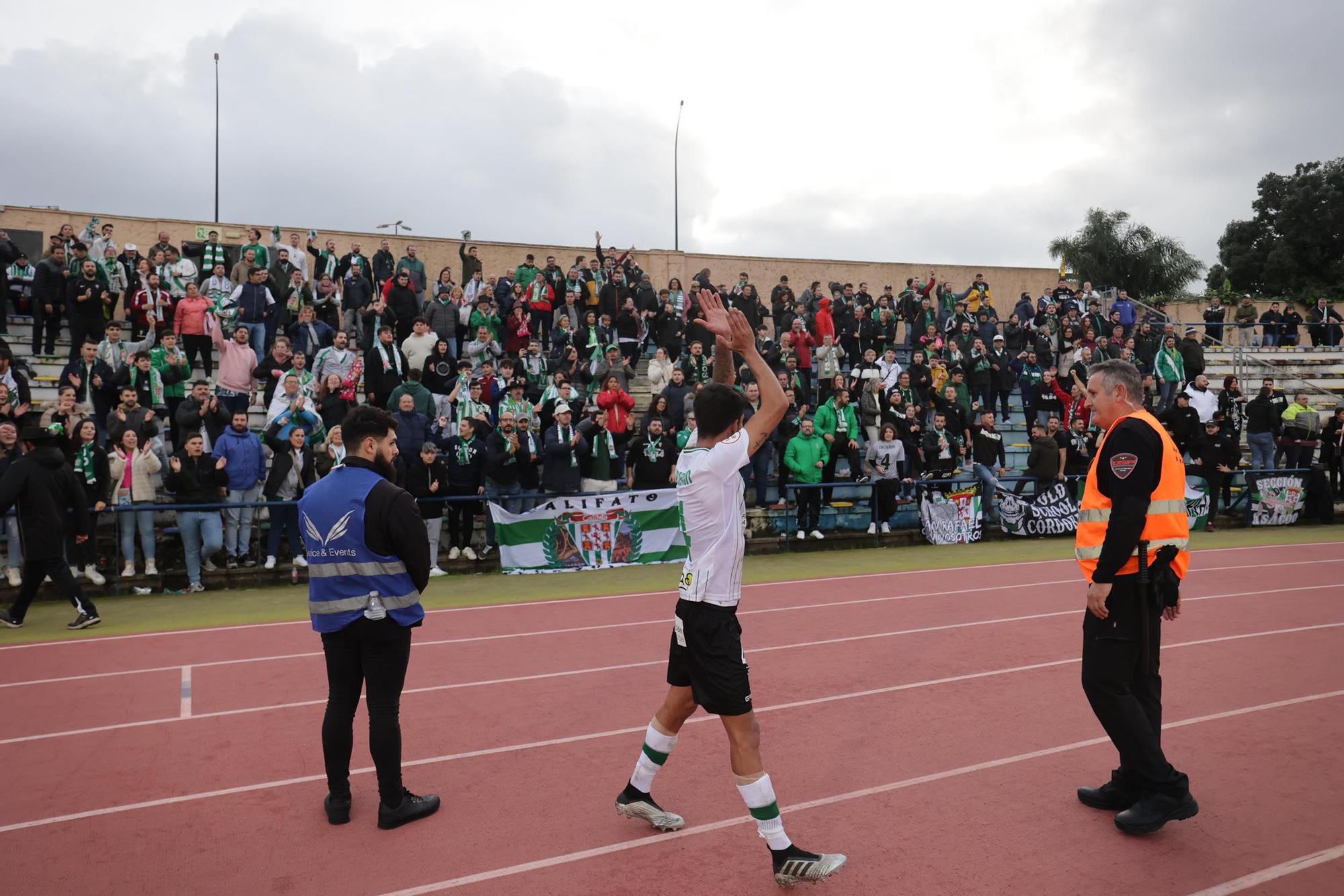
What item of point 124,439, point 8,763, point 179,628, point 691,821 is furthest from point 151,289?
point 691,821

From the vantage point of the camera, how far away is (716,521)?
4645 millimetres

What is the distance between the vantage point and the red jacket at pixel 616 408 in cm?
1503

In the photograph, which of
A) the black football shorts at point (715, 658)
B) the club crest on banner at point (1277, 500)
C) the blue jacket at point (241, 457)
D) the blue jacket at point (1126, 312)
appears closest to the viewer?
the black football shorts at point (715, 658)

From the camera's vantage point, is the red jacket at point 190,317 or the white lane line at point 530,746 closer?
the white lane line at point 530,746

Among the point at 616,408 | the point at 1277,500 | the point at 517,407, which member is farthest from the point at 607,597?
the point at 1277,500

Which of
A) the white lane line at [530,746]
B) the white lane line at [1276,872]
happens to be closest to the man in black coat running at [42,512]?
the white lane line at [530,746]

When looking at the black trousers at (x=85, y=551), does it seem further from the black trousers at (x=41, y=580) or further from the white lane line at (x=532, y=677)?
the white lane line at (x=532, y=677)

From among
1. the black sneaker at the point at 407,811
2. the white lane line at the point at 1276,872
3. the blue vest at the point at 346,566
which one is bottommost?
the white lane line at the point at 1276,872

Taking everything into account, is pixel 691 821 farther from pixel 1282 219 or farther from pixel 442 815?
pixel 1282 219

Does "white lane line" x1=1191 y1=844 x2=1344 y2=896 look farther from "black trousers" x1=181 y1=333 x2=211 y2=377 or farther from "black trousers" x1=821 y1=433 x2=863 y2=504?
"black trousers" x1=181 y1=333 x2=211 y2=377

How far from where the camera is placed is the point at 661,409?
1486cm

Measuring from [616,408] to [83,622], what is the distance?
7.61 metres

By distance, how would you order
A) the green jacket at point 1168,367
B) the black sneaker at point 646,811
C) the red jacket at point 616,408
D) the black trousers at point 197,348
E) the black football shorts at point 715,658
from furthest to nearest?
A: the green jacket at point 1168,367
the black trousers at point 197,348
the red jacket at point 616,408
the black sneaker at point 646,811
the black football shorts at point 715,658

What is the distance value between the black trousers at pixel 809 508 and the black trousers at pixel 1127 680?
10.5 metres
